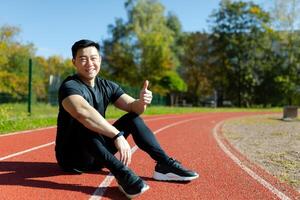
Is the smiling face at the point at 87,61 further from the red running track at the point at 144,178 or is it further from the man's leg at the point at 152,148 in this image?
the red running track at the point at 144,178

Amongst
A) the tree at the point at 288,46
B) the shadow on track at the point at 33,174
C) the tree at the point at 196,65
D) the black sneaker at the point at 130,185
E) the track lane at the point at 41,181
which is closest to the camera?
the black sneaker at the point at 130,185

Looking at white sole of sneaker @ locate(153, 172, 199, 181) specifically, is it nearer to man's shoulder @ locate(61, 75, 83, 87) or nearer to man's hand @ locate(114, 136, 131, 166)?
man's hand @ locate(114, 136, 131, 166)

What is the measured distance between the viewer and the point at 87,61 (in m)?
5.04

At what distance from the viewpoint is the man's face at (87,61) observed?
198 inches

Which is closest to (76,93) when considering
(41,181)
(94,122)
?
(94,122)

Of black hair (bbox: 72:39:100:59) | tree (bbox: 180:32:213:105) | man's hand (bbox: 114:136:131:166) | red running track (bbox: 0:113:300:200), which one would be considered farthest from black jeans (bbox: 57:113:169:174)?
tree (bbox: 180:32:213:105)

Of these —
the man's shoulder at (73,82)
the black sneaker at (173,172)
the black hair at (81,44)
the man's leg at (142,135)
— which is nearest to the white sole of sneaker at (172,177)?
the black sneaker at (173,172)

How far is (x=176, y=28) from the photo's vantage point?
64.4m

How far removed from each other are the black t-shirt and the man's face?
12 cm

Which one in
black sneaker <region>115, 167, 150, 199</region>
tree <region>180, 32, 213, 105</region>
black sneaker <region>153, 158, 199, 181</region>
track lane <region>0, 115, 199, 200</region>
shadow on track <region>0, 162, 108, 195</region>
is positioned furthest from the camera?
tree <region>180, 32, 213, 105</region>

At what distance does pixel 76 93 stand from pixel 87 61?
0.46 m

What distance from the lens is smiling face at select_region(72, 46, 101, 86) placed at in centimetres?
504

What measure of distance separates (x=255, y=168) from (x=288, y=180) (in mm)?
925

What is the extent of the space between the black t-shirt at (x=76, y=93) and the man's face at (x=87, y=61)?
124mm
